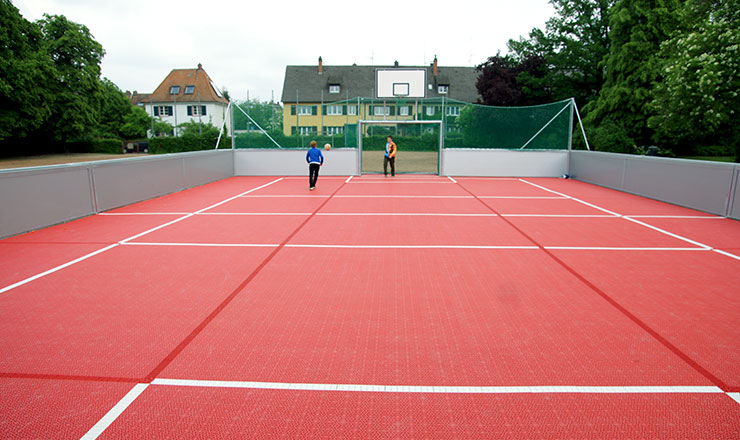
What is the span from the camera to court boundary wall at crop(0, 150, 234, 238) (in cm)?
946

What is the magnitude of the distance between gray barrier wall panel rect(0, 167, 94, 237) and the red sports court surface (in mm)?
533

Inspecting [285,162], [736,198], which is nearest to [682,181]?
[736,198]

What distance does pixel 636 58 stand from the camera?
28.7 meters

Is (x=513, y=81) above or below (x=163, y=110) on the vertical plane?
above

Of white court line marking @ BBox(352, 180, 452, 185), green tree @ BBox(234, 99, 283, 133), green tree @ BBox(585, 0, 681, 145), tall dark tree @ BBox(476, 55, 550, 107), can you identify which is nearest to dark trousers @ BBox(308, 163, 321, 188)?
white court line marking @ BBox(352, 180, 452, 185)

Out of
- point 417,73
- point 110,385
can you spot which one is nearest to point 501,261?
point 110,385

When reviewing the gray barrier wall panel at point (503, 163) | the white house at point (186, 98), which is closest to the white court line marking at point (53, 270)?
the gray barrier wall panel at point (503, 163)

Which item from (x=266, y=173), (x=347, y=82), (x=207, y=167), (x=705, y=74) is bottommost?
(x=266, y=173)

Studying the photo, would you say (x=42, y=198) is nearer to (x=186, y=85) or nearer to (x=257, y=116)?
(x=257, y=116)

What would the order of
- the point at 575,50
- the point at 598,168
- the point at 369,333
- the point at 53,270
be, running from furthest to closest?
1. the point at 575,50
2. the point at 598,168
3. the point at 53,270
4. the point at 369,333

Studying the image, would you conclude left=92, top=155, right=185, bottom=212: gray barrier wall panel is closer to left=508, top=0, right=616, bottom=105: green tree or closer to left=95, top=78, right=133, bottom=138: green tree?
left=508, top=0, right=616, bottom=105: green tree

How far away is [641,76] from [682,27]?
3.33 m

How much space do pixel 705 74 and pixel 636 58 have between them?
9554 millimetres

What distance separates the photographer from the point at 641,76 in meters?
28.0
